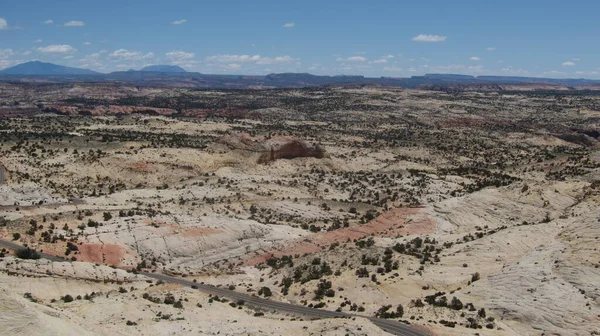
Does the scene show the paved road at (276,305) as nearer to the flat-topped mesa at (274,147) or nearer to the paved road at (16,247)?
the paved road at (16,247)

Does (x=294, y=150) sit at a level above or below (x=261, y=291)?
above

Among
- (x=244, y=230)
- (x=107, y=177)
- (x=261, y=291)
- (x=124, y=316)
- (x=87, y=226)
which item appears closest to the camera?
(x=124, y=316)

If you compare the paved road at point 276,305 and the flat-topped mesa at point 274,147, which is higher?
the flat-topped mesa at point 274,147

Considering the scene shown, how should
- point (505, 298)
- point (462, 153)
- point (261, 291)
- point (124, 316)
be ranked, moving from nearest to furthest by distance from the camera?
1. point (124, 316)
2. point (505, 298)
3. point (261, 291)
4. point (462, 153)

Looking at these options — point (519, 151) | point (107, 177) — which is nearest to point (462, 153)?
point (519, 151)

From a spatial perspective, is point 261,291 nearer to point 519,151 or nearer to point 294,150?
point 294,150

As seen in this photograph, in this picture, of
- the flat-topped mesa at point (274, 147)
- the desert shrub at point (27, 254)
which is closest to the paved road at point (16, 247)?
the desert shrub at point (27, 254)
